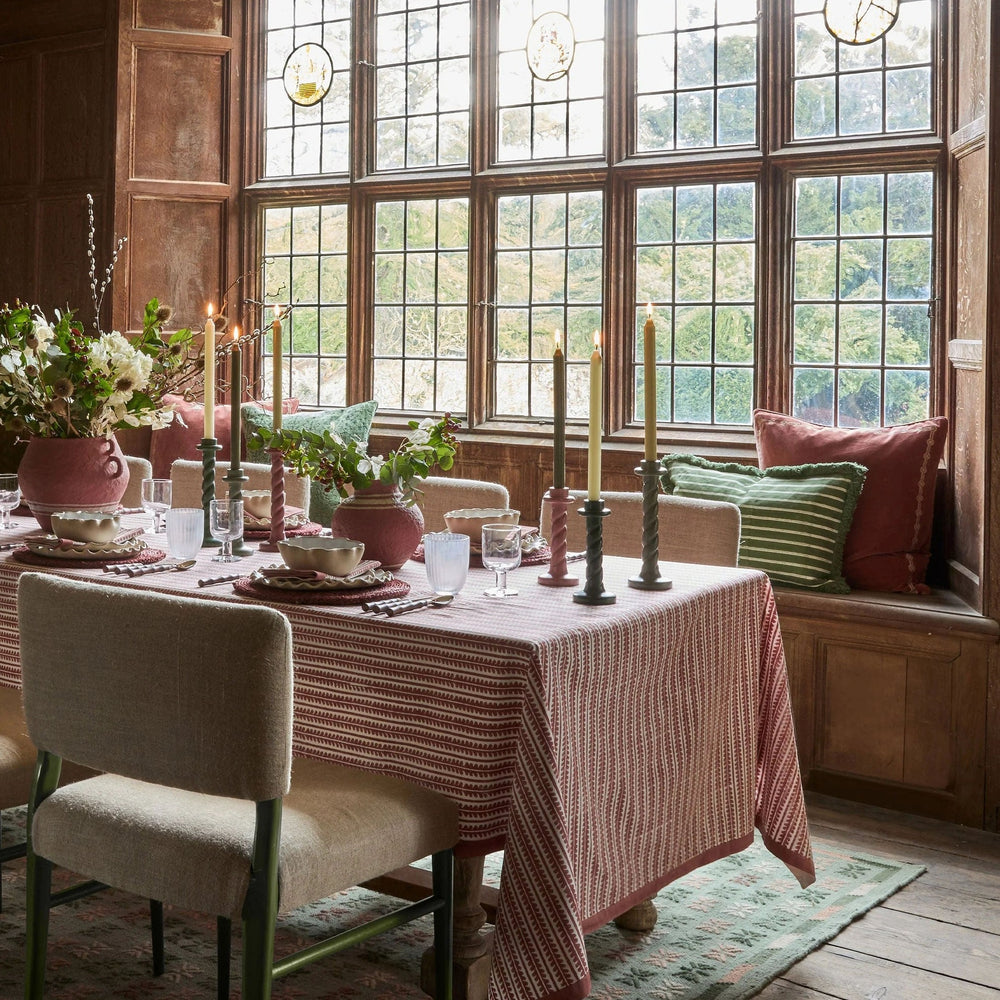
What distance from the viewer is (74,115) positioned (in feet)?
19.3

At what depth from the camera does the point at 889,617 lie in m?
3.74

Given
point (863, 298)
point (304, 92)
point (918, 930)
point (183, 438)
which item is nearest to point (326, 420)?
point (183, 438)

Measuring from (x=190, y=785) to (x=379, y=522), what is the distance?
89cm

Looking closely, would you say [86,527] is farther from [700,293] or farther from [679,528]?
[700,293]

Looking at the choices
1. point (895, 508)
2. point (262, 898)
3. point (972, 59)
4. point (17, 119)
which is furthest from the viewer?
point (17, 119)

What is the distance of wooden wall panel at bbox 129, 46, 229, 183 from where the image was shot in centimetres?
576

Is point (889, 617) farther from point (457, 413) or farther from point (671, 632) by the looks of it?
point (457, 413)

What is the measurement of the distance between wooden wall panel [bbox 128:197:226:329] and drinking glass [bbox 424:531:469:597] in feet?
12.4

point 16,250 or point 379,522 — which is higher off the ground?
point 16,250

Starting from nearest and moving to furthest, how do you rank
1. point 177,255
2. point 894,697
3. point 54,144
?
point 894,697 → point 177,255 → point 54,144

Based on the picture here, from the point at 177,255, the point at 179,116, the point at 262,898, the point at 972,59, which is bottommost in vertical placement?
the point at 262,898

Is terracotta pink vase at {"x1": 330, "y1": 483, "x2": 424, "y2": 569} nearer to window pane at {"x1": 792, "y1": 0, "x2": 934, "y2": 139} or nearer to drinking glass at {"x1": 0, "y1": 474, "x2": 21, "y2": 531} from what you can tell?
drinking glass at {"x1": 0, "y1": 474, "x2": 21, "y2": 531}

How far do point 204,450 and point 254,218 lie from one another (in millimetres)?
3116

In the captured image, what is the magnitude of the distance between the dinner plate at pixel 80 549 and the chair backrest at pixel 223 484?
0.79 meters
